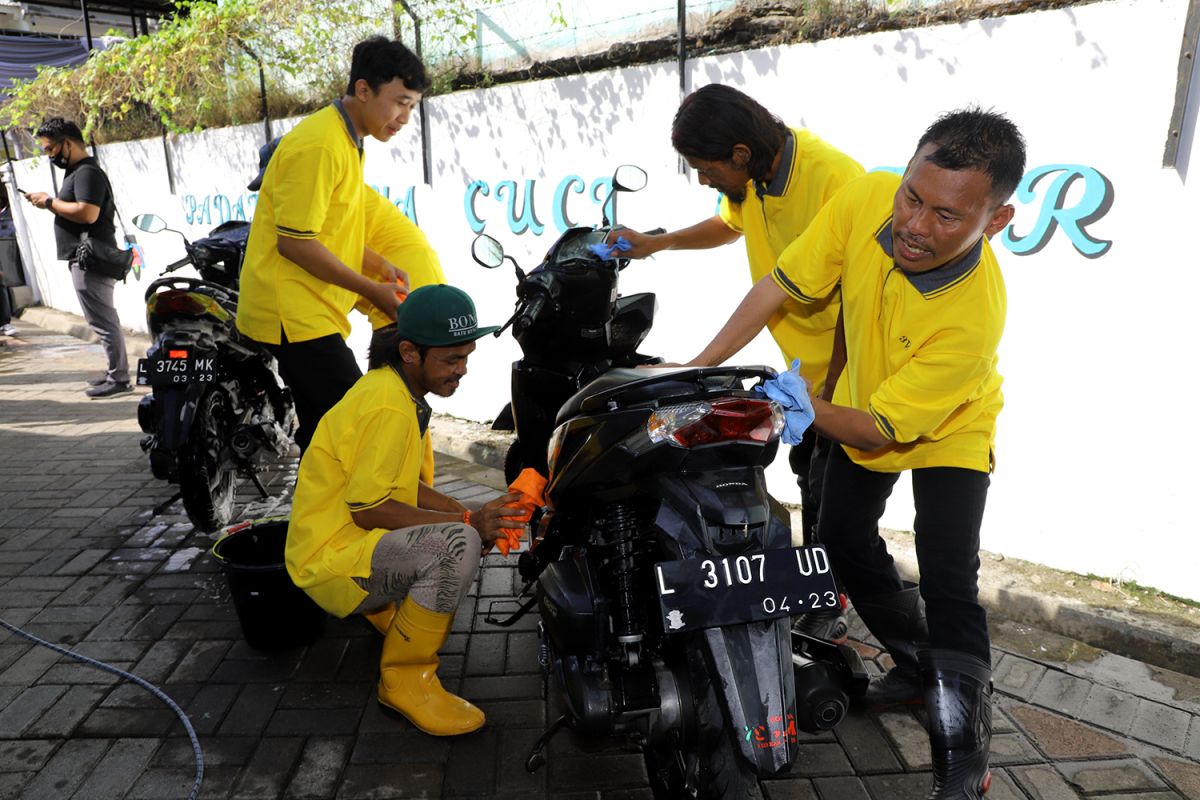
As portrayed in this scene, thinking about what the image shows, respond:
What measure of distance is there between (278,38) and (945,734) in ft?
26.9

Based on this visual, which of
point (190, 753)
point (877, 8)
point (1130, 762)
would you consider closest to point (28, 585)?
point (190, 753)

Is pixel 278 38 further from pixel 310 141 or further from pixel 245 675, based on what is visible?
pixel 245 675

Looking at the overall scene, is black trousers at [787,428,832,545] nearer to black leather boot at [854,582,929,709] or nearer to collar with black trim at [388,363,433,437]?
black leather boot at [854,582,929,709]

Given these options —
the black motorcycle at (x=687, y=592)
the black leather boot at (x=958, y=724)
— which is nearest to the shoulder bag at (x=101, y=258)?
the black motorcycle at (x=687, y=592)

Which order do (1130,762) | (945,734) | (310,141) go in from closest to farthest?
(945,734)
(1130,762)
(310,141)

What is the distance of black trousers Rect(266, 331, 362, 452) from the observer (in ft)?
11.9

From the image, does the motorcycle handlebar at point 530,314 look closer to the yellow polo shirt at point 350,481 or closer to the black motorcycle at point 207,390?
the yellow polo shirt at point 350,481

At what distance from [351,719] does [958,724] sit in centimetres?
191

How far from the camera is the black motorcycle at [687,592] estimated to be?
6.45ft

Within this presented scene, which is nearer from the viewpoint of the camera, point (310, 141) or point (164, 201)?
point (310, 141)

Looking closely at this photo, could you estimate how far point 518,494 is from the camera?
273 cm

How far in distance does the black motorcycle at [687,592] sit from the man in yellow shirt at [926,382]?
31cm

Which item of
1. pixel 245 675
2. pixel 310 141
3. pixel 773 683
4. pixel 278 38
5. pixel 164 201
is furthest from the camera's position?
pixel 164 201

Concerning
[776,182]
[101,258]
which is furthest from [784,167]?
[101,258]
